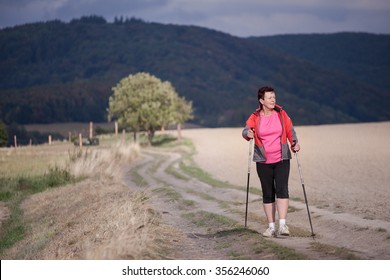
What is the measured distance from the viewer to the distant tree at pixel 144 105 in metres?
81.6

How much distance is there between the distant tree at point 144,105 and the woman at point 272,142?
65475 mm

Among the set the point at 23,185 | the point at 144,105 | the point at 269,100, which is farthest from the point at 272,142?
the point at 144,105

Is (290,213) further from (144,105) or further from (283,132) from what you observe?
(144,105)

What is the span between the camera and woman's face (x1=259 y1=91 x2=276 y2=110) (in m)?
14.3

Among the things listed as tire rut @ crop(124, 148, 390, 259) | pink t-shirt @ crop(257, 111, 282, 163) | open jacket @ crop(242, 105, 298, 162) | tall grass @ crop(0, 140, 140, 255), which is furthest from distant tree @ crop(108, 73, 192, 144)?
pink t-shirt @ crop(257, 111, 282, 163)

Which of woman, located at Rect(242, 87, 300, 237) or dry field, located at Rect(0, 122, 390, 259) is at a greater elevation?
woman, located at Rect(242, 87, 300, 237)

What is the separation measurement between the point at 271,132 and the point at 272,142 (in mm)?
178

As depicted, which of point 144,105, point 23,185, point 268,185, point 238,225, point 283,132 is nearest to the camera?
point 283,132

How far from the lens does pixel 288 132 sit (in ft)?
47.9

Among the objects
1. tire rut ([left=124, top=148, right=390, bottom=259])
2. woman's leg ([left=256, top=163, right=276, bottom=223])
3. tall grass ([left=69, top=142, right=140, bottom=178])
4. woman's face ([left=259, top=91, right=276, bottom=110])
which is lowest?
tall grass ([left=69, top=142, right=140, bottom=178])

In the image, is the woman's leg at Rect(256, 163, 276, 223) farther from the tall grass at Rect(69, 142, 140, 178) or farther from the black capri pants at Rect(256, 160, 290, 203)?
the tall grass at Rect(69, 142, 140, 178)

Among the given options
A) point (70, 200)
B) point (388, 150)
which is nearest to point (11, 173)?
point (70, 200)

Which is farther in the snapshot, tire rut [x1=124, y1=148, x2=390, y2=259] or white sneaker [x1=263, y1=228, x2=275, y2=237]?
white sneaker [x1=263, y1=228, x2=275, y2=237]

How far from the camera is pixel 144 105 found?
268 ft
